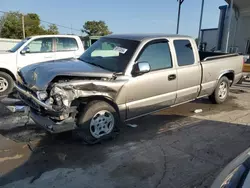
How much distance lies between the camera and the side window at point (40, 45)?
8.04 m

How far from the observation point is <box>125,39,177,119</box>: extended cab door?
423 centimetres

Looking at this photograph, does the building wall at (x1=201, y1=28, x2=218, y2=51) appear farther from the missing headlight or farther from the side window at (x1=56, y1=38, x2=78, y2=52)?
the missing headlight

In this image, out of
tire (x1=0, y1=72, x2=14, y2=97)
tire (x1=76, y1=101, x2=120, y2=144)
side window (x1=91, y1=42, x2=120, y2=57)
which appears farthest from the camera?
tire (x1=0, y1=72, x2=14, y2=97)

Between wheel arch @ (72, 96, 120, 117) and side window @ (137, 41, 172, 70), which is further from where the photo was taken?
side window @ (137, 41, 172, 70)

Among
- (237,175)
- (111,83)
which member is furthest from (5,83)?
(237,175)

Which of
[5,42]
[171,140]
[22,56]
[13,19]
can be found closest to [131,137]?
[171,140]

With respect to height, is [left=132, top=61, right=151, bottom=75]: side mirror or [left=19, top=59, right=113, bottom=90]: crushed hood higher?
[left=132, top=61, right=151, bottom=75]: side mirror

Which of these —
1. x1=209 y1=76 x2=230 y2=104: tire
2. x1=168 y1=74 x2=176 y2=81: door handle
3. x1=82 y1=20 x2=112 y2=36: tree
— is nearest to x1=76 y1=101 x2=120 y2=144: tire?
x1=168 y1=74 x2=176 y2=81: door handle

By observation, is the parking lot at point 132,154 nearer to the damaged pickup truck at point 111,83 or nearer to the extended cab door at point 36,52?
the damaged pickup truck at point 111,83

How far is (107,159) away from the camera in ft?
11.6

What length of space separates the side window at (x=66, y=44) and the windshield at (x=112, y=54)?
153 inches

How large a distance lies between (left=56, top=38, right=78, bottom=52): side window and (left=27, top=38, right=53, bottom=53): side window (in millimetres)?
291

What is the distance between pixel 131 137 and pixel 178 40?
2.46m

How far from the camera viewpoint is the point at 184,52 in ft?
17.0
